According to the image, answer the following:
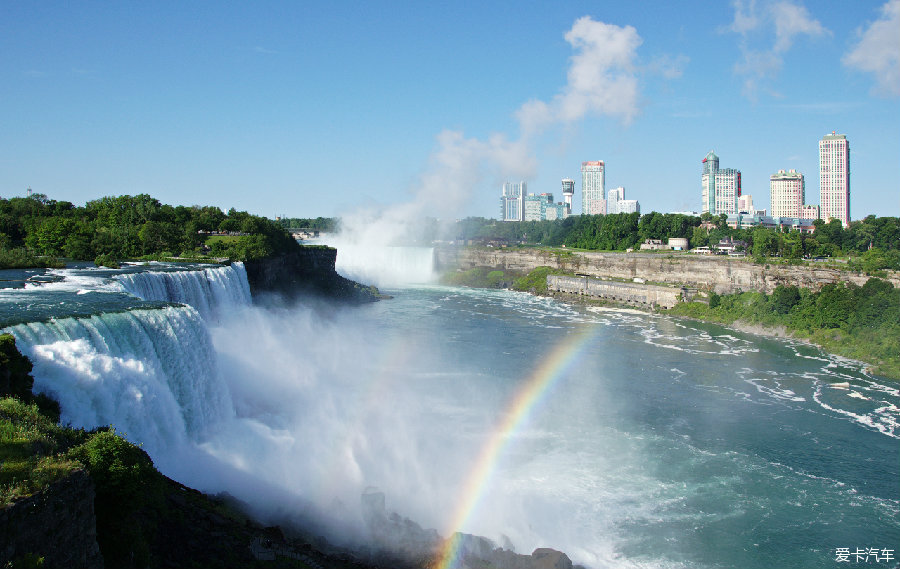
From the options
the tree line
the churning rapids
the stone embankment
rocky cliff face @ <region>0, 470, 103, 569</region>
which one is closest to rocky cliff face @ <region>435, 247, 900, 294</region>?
the stone embankment

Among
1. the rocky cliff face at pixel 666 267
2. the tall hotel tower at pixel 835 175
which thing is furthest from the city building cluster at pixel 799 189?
the rocky cliff face at pixel 666 267

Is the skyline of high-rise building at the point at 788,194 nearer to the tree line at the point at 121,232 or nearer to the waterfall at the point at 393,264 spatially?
the waterfall at the point at 393,264

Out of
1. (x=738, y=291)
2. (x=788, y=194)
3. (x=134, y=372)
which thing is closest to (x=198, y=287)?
(x=134, y=372)

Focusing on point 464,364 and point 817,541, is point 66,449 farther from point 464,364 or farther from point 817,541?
point 464,364

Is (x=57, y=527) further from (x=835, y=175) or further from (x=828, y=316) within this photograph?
A: (x=835, y=175)

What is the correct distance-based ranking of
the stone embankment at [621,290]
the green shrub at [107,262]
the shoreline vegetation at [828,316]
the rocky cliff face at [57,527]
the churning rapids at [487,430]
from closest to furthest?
the rocky cliff face at [57,527] < the churning rapids at [487,430] < the green shrub at [107,262] < the shoreline vegetation at [828,316] < the stone embankment at [621,290]

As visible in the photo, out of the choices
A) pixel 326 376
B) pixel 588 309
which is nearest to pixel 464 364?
pixel 326 376

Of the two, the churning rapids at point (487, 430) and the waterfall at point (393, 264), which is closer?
the churning rapids at point (487, 430)
